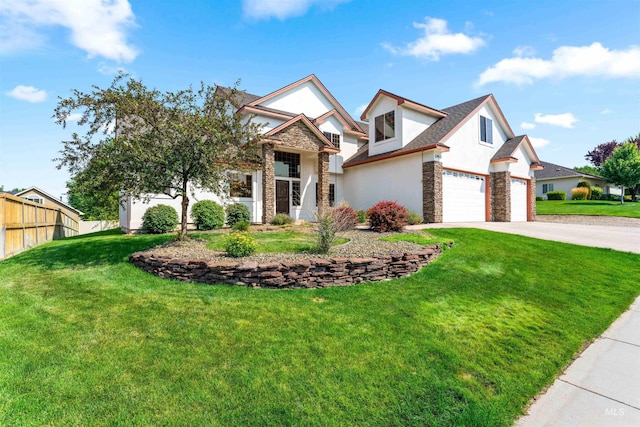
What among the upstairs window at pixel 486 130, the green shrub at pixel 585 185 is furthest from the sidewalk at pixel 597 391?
the green shrub at pixel 585 185

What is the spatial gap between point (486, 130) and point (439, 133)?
4.33m

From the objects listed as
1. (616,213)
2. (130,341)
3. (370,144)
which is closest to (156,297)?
(130,341)

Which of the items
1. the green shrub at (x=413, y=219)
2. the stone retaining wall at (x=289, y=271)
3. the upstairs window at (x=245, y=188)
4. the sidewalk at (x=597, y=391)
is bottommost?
the sidewalk at (x=597, y=391)

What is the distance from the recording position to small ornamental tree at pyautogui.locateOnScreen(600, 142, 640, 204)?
2644 cm

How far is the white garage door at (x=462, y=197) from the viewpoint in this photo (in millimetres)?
16047

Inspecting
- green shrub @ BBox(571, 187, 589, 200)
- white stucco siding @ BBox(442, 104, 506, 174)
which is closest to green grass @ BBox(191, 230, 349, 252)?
white stucco siding @ BBox(442, 104, 506, 174)

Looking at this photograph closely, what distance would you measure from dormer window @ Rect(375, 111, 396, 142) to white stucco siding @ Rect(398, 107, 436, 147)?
2.02 ft

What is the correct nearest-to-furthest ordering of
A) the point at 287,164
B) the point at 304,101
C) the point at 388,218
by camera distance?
1. the point at 388,218
2. the point at 287,164
3. the point at 304,101

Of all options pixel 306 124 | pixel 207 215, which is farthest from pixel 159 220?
pixel 306 124

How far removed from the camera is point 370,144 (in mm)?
19062

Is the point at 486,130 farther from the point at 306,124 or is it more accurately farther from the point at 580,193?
the point at 580,193

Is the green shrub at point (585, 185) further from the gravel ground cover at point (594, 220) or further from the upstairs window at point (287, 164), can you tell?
the upstairs window at point (287, 164)

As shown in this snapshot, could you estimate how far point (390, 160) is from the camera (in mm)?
17219

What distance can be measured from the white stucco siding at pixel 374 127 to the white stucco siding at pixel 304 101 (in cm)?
342
